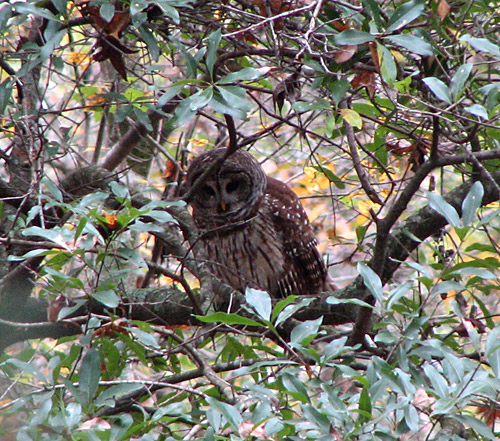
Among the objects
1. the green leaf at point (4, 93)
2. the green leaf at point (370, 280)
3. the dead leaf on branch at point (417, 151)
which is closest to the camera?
the green leaf at point (370, 280)

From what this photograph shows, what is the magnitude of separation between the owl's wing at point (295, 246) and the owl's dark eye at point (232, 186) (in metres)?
0.22

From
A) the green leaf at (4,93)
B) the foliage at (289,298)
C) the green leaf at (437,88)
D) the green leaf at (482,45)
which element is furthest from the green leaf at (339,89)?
the green leaf at (4,93)

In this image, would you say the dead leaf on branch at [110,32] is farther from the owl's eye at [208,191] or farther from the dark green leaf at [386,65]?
the owl's eye at [208,191]

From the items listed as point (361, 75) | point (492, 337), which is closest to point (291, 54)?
point (361, 75)

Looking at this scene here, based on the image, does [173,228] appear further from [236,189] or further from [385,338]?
[385,338]

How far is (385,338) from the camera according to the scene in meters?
2.10

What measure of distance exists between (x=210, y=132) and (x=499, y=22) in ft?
13.8

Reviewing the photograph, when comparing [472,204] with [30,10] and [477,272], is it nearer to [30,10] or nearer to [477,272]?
[477,272]

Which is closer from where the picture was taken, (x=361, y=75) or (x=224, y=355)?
(x=361, y=75)

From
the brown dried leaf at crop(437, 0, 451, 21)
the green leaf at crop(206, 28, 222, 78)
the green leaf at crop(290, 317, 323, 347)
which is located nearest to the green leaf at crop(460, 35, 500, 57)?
the brown dried leaf at crop(437, 0, 451, 21)

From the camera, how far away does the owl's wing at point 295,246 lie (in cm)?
484

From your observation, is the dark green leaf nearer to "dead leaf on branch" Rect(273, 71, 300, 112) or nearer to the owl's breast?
"dead leaf on branch" Rect(273, 71, 300, 112)

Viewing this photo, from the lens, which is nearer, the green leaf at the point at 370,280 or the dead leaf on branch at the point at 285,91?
the green leaf at the point at 370,280

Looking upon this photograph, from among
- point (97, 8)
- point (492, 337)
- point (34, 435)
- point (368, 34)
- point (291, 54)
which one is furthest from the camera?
point (291, 54)
